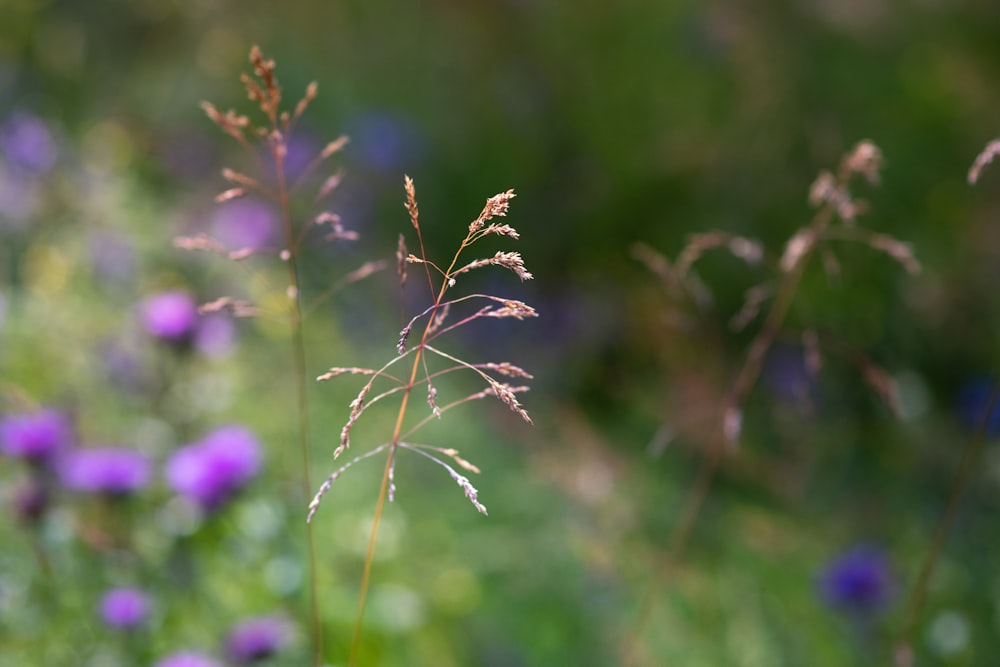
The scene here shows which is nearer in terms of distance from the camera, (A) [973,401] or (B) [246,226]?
(A) [973,401]

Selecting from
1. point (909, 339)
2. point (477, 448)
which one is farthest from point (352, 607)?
point (909, 339)

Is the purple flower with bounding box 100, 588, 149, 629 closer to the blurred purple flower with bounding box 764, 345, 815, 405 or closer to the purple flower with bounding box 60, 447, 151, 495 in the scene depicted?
the purple flower with bounding box 60, 447, 151, 495

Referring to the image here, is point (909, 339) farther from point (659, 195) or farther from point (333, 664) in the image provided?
point (333, 664)

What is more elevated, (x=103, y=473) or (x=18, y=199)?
(x=103, y=473)

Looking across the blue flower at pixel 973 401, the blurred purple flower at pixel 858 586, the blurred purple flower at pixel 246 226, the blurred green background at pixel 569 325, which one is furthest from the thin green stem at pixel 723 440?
the blurred purple flower at pixel 246 226

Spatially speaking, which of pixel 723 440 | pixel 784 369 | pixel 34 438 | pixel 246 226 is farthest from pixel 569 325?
pixel 34 438

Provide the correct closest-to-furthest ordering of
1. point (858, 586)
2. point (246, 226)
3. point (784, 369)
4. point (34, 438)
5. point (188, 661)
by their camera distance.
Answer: point (188, 661) < point (34, 438) < point (858, 586) < point (784, 369) < point (246, 226)

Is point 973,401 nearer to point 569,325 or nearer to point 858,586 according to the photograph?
point 858,586
